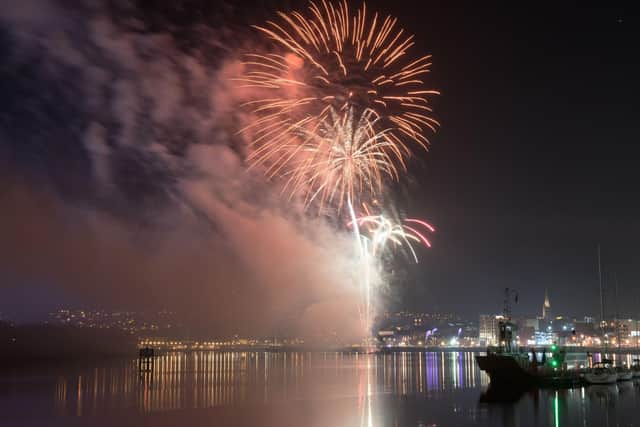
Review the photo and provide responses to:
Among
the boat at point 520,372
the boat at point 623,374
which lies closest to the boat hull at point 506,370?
the boat at point 520,372

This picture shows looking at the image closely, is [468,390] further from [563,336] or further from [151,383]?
[563,336]

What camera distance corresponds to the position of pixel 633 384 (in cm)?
4862

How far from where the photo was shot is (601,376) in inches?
1880

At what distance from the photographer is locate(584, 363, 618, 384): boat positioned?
1850 inches

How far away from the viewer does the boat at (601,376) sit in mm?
47000

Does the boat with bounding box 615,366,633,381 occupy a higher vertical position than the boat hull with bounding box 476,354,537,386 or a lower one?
lower

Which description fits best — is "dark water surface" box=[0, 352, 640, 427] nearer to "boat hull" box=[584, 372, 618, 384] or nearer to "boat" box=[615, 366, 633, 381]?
"boat hull" box=[584, 372, 618, 384]

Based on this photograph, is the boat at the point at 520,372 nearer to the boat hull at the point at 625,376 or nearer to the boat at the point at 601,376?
the boat at the point at 601,376

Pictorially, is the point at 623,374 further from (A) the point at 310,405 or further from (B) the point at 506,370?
(A) the point at 310,405

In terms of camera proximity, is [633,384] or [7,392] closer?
[7,392]

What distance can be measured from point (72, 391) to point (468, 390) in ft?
89.9

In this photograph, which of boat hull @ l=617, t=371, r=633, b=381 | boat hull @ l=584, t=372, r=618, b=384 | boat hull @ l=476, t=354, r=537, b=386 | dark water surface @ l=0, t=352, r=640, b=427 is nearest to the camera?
dark water surface @ l=0, t=352, r=640, b=427

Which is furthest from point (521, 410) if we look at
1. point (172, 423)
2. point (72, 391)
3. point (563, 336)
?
point (563, 336)

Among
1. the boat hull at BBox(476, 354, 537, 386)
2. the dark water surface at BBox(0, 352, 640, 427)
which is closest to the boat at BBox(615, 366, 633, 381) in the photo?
the dark water surface at BBox(0, 352, 640, 427)
